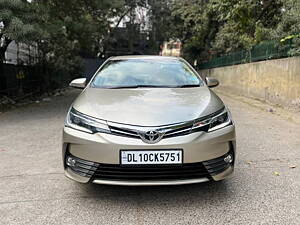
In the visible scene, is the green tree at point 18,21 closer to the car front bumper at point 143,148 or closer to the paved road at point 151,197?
the paved road at point 151,197

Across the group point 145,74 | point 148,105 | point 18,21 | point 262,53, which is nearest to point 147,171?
point 148,105

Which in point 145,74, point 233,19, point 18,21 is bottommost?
point 145,74

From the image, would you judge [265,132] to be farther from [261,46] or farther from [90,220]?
[261,46]

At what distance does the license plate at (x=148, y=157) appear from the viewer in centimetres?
252

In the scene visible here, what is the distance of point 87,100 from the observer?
312cm

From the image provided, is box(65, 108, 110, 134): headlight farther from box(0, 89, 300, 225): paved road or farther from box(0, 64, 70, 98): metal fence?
box(0, 64, 70, 98): metal fence

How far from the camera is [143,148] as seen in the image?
8.23ft

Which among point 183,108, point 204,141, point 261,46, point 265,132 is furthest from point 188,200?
point 261,46

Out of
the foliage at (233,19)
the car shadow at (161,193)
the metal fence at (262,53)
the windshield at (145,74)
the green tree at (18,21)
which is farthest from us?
the foliage at (233,19)

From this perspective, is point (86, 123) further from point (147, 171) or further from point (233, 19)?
point (233, 19)

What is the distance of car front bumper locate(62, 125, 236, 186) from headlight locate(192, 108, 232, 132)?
50 mm

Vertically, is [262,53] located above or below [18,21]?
below

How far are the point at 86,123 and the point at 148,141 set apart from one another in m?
0.60

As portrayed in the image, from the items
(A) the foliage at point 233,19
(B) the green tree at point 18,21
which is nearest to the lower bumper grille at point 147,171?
(B) the green tree at point 18,21
